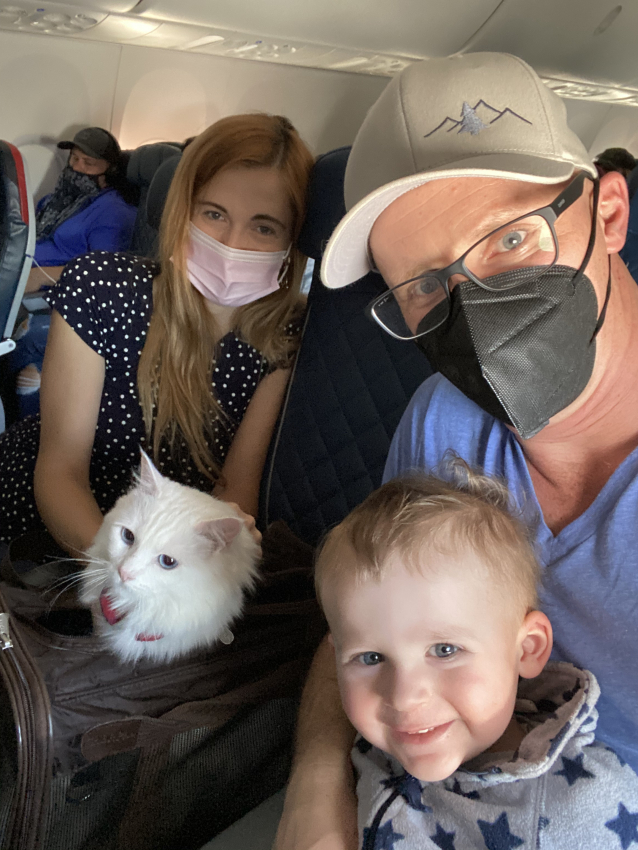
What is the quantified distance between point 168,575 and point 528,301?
3.11ft

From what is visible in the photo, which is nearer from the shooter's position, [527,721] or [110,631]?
[527,721]

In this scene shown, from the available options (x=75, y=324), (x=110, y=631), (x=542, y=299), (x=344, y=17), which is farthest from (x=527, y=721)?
(x=344, y=17)

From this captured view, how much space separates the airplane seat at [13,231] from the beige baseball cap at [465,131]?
1577 mm

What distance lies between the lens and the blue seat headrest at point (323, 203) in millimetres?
1719

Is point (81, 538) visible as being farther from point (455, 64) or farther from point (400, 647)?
point (455, 64)

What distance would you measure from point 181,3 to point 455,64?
2587 mm

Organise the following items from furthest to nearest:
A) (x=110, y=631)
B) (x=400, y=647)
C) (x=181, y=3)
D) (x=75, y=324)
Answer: (x=181, y=3)
(x=75, y=324)
(x=110, y=631)
(x=400, y=647)

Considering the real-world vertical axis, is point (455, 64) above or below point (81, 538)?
above

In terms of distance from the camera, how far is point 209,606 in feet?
4.48

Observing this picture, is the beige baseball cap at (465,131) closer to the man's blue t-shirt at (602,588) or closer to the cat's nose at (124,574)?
the man's blue t-shirt at (602,588)

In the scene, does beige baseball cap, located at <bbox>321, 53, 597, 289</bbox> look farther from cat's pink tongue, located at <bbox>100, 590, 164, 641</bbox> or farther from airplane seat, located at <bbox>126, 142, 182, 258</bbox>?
airplane seat, located at <bbox>126, 142, 182, 258</bbox>

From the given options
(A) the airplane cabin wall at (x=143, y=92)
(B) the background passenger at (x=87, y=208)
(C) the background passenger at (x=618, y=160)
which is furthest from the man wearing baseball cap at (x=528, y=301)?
(B) the background passenger at (x=87, y=208)

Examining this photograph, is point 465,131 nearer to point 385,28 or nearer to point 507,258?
point 507,258

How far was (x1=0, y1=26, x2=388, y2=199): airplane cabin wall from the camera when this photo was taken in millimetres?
4078
